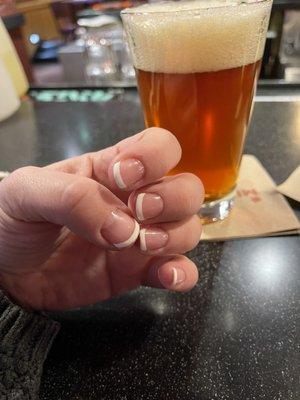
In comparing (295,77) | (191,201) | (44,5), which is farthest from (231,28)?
(44,5)

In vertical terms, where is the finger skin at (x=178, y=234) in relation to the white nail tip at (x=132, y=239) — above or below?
below

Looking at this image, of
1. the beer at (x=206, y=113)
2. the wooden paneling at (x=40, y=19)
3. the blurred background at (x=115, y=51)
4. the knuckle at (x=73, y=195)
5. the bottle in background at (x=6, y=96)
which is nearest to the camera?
the knuckle at (x=73, y=195)

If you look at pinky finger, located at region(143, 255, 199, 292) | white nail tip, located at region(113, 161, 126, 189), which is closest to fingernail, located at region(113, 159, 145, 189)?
white nail tip, located at region(113, 161, 126, 189)

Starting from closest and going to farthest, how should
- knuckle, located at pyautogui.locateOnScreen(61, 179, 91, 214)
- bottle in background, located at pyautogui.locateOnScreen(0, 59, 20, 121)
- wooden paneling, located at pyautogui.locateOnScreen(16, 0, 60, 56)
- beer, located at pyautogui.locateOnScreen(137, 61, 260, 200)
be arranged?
knuckle, located at pyautogui.locateOnScreen(61, 179, 91, 214) → beer, located at pyautogui.locateOnScreen(137, 61, 260, 200) → bottle in background, located at pyautogui.locateOnScreen(0, 59, 20, 121) → wooden paneling, located at pyautogui.locateOnScreen(16, 0, 60, 56)

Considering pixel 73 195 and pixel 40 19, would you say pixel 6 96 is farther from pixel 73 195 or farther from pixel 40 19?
pixel 40 19

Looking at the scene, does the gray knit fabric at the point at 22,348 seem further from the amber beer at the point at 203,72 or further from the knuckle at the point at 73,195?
the amber beer at the point at 203,72

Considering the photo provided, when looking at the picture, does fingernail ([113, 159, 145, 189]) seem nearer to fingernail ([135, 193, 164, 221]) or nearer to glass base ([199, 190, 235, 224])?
fingernail ([135, 193, 164, 221])

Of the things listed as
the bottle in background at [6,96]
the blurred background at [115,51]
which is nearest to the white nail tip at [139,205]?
the bottle in background at [6,96]
